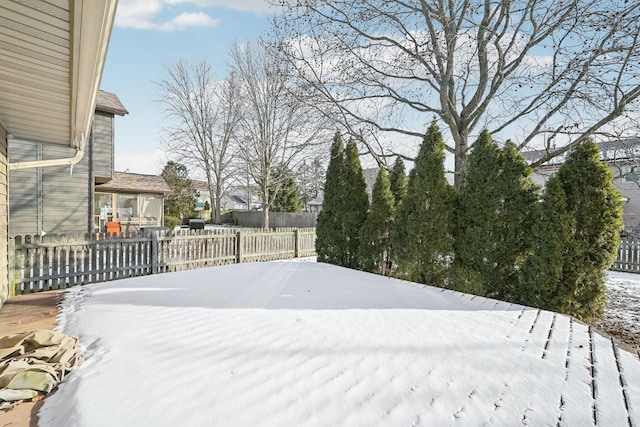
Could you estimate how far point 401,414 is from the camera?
1.94 metres

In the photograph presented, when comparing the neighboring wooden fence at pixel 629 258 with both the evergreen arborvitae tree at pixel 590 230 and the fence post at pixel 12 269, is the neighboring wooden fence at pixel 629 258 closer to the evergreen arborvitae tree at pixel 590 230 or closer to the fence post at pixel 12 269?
the evergreen arborvitae tree at pixel 590 230

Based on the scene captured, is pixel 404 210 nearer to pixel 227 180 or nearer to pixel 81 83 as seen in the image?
pixel 81 83

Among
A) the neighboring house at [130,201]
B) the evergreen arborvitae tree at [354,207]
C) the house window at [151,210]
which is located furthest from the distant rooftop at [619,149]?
the house window at [151,210]

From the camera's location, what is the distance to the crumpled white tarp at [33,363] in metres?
2.20

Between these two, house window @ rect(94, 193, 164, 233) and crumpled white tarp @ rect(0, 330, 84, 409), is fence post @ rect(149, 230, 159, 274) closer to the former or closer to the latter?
crumpled white tarp @ rect(0, 330, 84, 409)

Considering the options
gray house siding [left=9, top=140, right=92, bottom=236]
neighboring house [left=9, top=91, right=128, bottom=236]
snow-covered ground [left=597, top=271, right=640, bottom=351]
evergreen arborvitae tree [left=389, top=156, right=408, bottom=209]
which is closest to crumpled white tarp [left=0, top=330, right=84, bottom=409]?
snow-covered ground [left=597, top=271, right=640, bottom=351]

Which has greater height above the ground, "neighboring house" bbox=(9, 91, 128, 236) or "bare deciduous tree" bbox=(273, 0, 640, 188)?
"bare deciduous tree" bbox=(273, 0, 640, 188)

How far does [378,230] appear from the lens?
7195 millimetres

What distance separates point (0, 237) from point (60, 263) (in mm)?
1610

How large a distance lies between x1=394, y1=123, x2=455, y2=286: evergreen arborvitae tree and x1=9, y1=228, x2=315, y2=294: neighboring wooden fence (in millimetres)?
5058

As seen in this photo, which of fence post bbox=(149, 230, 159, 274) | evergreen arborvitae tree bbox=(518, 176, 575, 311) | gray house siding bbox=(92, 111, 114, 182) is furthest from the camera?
gray house siding bbox=(92, 111, 114, 182)

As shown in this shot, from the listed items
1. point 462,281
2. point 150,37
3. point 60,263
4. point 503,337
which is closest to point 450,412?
point 503,337

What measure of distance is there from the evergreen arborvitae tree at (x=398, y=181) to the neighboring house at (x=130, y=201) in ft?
36.4

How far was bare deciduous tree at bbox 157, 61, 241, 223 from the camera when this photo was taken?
2131cm
